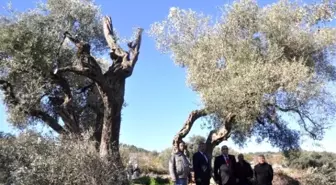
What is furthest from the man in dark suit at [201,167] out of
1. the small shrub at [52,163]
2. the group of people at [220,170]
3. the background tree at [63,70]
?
the background tree at [63,70]

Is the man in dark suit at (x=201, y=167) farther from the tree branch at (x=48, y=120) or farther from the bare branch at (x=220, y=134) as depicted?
the tree branch at (x=48, y=120)

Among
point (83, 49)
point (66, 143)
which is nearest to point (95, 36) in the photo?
point (83, 49)

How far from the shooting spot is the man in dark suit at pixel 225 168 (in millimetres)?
12906

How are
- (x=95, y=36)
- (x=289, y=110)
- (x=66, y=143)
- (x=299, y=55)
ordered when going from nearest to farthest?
(x=66, y=143)
(x=289, y=110)
(x=299, y=55)
(x=95, y=36)

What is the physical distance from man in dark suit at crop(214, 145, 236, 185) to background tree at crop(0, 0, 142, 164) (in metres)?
3.85

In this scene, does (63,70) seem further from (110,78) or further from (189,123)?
(189,123)

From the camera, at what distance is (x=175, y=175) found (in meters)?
12.3

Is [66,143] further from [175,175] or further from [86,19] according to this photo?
[86,19]

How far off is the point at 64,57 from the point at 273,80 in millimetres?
8680

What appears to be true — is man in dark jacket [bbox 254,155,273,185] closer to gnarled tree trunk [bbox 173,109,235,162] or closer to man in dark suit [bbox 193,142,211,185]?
man in dark suit [bbox 193,142,211,185]

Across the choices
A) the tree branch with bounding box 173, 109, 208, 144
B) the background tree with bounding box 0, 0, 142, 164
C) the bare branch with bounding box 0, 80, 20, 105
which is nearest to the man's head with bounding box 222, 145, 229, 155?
the background tree with bounding box 0, 0, 142, 164

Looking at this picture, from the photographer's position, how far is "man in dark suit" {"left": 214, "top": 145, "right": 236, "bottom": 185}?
42.3ft

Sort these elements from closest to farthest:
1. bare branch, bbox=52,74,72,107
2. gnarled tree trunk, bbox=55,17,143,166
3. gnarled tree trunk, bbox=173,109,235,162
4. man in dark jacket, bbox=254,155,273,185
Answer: man in dark jacket, bbox=254,155,273,185
gnarled tree trunk, bbox=55,17,143,166
bare branch, bbox=52,74,72,107
gnarled tree trunk, bbox=173,109,235,162

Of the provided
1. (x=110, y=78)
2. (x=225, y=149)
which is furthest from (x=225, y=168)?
(x=110, y=78)
